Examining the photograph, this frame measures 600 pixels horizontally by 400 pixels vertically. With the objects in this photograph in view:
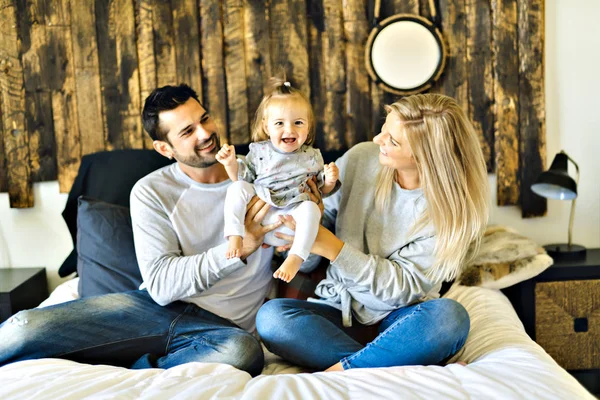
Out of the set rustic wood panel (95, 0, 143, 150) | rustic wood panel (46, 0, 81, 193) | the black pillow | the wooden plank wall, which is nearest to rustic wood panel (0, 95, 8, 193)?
the wooden plank wall

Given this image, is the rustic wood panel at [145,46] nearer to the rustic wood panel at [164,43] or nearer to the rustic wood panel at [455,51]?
the rustic wood panel at [164,43]

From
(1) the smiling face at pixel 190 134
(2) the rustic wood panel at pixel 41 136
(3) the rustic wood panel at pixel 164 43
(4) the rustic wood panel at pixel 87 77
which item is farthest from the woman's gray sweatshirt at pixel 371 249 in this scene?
(2) the rustic wood panel at pixel 41 136

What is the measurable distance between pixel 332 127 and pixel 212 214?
2.71ft

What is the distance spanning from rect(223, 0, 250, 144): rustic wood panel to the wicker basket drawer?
1379 millimetres

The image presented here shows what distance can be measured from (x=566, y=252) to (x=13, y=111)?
240 centimetres

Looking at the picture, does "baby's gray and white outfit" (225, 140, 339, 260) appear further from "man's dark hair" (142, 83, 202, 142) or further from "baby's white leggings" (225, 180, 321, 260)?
"man's dark hair" (142, 83, 202, 142)

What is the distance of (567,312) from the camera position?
2367 millimetres

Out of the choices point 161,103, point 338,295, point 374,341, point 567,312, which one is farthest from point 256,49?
point 567,312

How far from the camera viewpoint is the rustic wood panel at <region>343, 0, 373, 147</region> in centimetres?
256

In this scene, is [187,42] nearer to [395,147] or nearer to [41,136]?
[41,136]

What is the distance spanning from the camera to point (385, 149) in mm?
1838

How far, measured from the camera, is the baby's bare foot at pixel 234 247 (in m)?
1.71

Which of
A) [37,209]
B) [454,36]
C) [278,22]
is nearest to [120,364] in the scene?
[37,209]

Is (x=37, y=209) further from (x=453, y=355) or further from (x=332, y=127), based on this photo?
(x=453, y=355)
